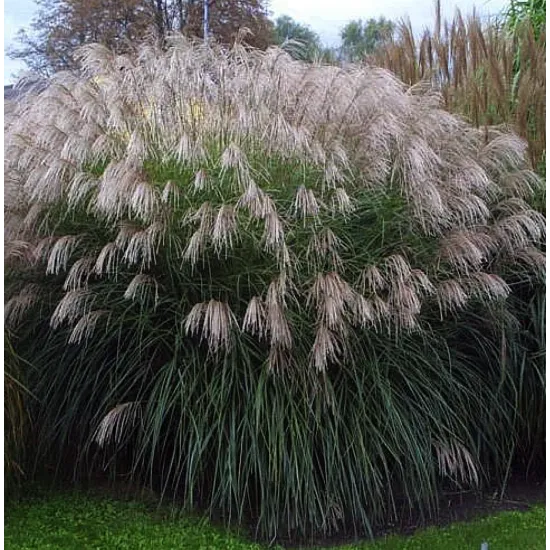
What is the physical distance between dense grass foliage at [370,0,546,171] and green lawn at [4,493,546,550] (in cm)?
204

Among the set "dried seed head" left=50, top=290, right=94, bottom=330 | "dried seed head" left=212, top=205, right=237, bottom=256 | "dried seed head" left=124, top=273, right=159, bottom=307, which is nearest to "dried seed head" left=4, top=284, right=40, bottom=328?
"dried seed head" left=50, top=290, right=94, bottom=330

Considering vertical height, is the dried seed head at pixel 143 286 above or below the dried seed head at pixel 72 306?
above

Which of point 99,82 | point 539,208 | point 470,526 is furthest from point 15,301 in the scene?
point 539,208

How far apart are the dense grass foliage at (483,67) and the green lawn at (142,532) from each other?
2.04 metres

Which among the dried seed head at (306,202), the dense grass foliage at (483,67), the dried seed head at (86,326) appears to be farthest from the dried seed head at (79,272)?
the dense grass foliage at (483,67)

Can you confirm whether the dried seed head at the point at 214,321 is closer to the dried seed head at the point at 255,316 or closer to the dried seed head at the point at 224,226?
the dried seed head at the point at 255,316

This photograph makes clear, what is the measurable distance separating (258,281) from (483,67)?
2.41 m

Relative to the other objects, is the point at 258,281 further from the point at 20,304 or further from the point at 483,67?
the point at 483,67

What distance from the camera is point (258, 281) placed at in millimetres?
3311

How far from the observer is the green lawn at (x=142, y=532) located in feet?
9.97

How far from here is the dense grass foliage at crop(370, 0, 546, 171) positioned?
4.29m

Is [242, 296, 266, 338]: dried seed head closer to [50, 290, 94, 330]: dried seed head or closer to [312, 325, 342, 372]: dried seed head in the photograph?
[312, 325, 342, 372]: dried seed head

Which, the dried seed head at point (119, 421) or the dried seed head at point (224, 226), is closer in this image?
the dried seed head at point (224, 226)

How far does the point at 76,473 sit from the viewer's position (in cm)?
358
